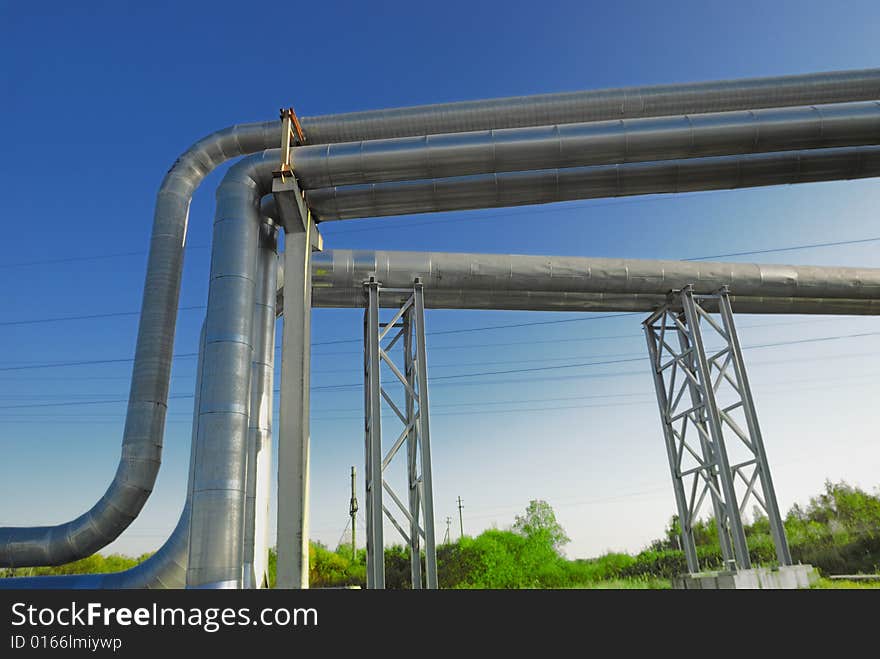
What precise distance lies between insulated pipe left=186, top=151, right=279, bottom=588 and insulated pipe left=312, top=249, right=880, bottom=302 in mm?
2563

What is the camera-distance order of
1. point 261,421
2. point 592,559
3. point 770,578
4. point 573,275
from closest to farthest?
1. point 261,421
2. point 770,578
3. point 573,275
4. point 592,559

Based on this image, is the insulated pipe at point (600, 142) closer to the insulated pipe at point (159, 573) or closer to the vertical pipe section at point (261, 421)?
the vertical pipe section at point (261, 421)

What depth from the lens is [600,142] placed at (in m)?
9.15

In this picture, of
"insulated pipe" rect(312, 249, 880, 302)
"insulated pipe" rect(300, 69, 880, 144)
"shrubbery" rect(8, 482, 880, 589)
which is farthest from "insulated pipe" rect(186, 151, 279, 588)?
"shrubbery" rect(8, 482, 880, 589)

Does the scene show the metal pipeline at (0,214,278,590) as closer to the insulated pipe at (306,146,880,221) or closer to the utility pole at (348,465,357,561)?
the insulated pipe at (306,146,880,221)

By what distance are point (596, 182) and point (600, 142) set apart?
1039mm

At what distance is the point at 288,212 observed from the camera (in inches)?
368

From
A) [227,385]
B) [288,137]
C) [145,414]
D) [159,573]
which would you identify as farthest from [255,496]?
[288,137]

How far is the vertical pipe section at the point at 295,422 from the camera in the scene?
7.80m

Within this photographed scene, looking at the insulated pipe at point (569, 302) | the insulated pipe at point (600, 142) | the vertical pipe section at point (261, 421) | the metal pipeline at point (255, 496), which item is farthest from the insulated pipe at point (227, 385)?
the insulated pipe at point (569, 302)

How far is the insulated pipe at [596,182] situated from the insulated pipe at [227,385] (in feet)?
4.38

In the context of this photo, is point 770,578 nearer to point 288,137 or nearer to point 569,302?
point 569,302
